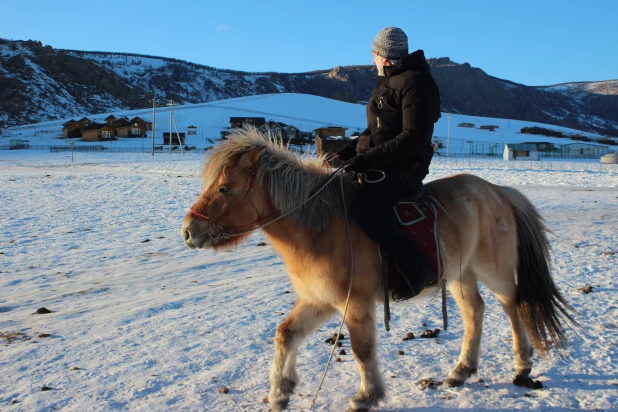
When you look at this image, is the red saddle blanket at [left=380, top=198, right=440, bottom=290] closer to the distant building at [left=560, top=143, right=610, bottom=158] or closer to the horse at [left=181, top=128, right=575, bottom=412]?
the horse at [left=181, top=128, right=575, bottom=412]

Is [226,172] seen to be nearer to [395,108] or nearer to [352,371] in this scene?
[395,108]

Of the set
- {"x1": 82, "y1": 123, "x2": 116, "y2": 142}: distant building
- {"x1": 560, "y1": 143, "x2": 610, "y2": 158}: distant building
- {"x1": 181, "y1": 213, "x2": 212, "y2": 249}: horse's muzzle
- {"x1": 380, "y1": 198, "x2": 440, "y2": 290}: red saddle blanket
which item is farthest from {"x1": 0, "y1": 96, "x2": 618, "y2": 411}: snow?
{"x1": 82, "y1": 123, "x2": 116, "y2": 142}: distant building

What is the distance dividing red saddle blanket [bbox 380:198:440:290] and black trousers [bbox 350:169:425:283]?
0.12 m

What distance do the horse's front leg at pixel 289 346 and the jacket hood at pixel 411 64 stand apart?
198cm

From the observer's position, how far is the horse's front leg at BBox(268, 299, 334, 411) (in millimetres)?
3830

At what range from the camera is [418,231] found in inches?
164

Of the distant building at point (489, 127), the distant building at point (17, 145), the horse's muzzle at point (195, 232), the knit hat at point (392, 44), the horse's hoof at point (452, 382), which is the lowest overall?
the horse's hoof at point (452, 382)

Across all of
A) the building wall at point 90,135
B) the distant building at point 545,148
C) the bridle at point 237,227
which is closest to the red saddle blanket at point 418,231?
the bridle at point 237,227

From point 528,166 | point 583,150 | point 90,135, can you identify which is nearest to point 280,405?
point 528,166

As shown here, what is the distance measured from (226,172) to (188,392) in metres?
1.81

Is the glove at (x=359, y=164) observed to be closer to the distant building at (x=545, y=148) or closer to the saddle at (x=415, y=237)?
the saddle at (x=415, y=237)

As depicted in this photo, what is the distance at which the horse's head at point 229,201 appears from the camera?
3.68 m

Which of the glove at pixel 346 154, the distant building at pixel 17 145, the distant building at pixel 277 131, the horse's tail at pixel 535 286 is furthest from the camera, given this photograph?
the distant building at pixel 17 145

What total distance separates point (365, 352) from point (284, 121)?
10501cm
